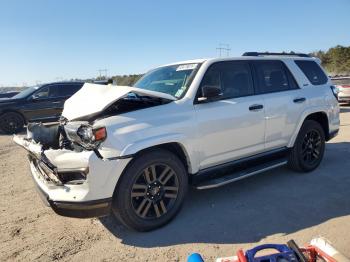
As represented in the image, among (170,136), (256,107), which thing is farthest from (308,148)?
(170,136)

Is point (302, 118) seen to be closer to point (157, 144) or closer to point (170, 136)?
point (170, 136)

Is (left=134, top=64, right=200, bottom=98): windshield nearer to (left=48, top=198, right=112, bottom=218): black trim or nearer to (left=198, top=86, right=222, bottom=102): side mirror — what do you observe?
(left=198, top=86, right=222, bottom=102): side mirror

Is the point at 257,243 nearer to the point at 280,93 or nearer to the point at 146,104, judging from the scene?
the point at 146,104

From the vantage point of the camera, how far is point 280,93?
206 inches

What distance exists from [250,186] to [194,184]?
4.40ft

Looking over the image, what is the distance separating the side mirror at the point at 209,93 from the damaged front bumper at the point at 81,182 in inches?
49.3

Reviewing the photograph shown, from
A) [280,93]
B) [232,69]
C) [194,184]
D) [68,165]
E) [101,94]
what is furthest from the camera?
[280,93]

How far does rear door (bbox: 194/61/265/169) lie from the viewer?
4250 millimetres

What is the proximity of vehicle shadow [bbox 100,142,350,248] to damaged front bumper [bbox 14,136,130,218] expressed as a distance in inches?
23.3

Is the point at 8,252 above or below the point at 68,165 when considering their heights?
below

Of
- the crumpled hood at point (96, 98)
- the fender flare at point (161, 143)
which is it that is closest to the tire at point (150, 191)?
the fender flare at point (161, 143)

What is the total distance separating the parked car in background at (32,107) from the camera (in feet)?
41.4

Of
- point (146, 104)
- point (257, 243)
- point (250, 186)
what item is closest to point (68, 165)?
point (146, 104)

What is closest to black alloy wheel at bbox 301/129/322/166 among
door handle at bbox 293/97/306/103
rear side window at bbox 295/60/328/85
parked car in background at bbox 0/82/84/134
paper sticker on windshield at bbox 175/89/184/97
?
door handle at bbox 293/97/306/103
